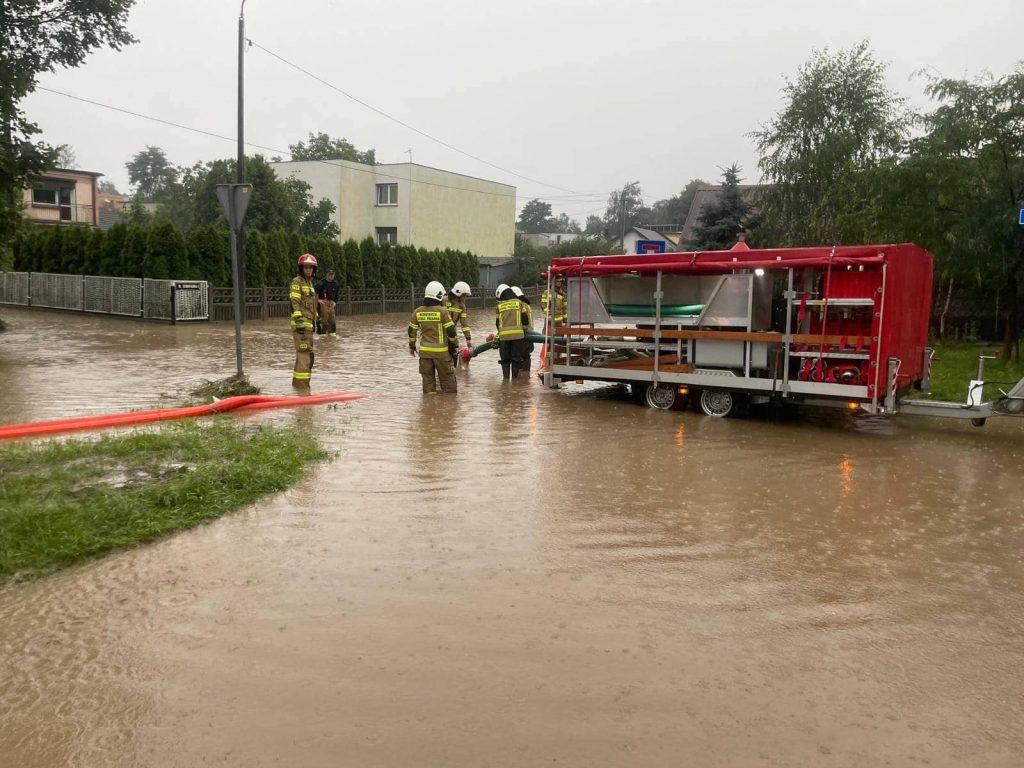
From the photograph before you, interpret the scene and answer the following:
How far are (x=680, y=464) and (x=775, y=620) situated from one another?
13.1 feet

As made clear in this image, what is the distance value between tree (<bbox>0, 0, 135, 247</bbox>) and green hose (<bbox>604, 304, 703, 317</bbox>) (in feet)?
43.5

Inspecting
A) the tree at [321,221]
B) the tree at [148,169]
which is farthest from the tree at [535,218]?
the tree at [321,221]

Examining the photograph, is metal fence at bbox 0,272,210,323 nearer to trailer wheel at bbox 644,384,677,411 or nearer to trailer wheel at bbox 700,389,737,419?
trailer wheel at bbox 644,384,677,411

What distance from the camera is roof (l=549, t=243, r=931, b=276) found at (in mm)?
10203

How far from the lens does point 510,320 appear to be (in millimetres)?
14969

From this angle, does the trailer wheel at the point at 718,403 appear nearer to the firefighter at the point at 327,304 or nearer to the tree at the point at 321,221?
the firefighter at the point at 327,304

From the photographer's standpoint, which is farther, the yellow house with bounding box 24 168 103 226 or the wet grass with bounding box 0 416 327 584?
the yellow house with bounding box 24 168 103 226

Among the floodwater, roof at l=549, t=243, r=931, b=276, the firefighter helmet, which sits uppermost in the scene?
roof at l=549, t=243, r=931, b=276

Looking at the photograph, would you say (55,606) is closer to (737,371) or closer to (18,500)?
(18,500)

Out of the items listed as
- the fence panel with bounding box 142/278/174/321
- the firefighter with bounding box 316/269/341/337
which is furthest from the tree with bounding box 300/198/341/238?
the firefighter with bounding box 316/269/341/337

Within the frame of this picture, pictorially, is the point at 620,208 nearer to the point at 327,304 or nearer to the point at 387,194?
the point at 387,194

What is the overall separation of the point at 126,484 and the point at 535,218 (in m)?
124

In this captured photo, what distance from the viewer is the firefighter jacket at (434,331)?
1261 centimetres

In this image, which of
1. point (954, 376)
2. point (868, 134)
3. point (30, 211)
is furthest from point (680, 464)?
point (30, 211)
